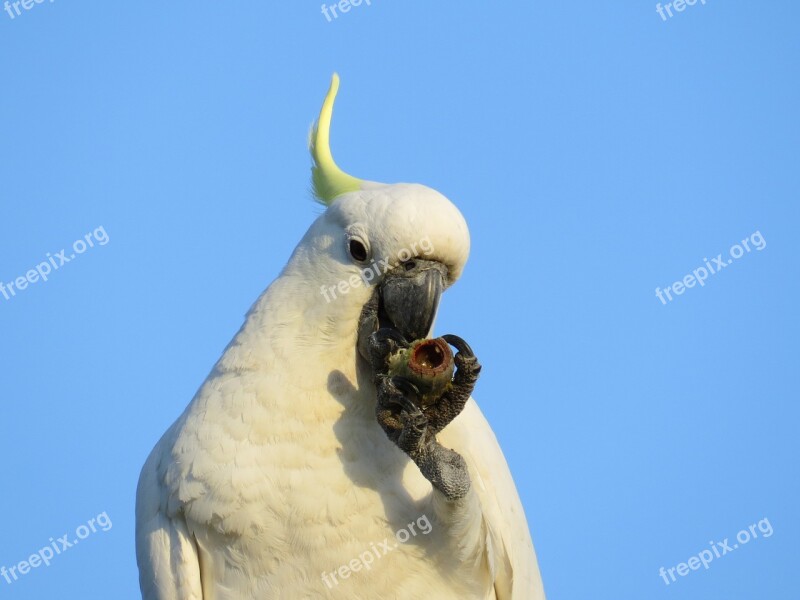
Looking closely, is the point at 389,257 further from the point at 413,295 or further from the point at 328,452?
the point at 328,452

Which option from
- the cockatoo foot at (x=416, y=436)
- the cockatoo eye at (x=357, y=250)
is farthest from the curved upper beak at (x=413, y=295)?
the cockatoo foot at (x=416, y=436)

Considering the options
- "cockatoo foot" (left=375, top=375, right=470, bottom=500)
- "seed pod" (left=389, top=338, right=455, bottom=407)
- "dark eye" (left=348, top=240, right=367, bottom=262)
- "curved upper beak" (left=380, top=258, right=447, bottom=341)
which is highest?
"dark eye" (left=348, top=240, right=367, bottom=262)

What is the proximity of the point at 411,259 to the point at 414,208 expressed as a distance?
193 millimetres

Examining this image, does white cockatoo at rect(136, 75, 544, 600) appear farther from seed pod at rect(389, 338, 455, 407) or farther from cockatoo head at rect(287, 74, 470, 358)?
seed pod at rect(389, 338, 455, 407)

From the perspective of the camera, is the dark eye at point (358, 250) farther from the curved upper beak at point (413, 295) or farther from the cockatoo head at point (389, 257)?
the curved upper beak at point (413, 295)

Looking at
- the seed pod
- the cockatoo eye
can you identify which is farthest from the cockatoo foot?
the cockatoo eye

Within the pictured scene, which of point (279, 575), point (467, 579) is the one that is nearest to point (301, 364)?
point (279, 575)

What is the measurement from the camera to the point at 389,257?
397cm

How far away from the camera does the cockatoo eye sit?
13.2ft

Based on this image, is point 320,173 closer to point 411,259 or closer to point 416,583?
point 411,259

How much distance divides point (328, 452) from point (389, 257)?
0.80m

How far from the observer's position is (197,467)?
13.4 feet

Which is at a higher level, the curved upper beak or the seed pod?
the curved upper beak

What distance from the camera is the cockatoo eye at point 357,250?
4.04 m
